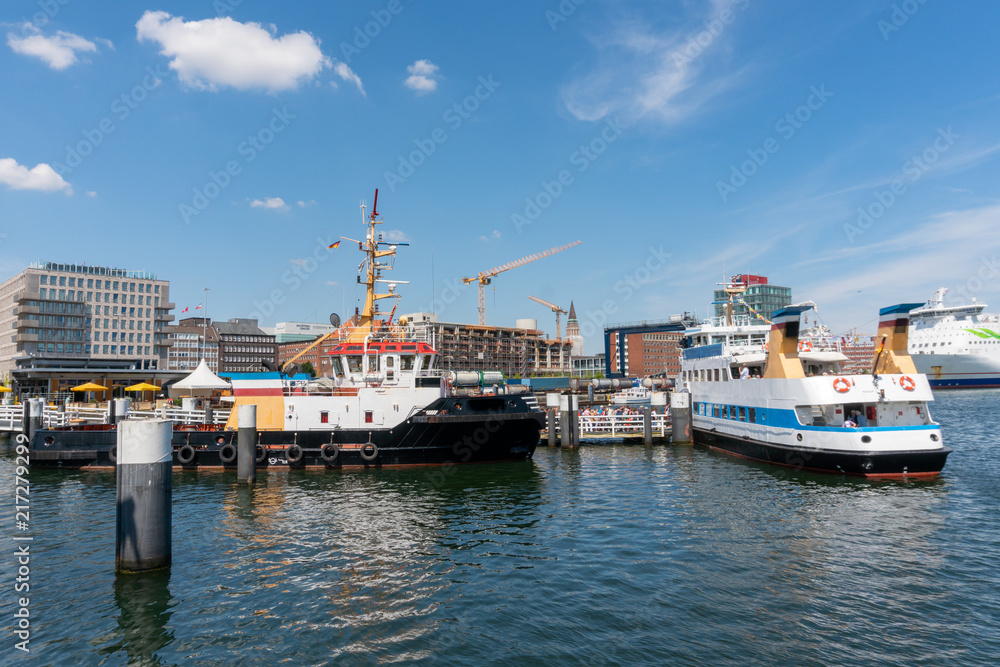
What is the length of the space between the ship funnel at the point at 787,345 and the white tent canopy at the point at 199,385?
96.6 feet

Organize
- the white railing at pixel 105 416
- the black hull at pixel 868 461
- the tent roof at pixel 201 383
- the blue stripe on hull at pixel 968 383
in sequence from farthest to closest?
the blue stripe on hull at pixel 968 383
the tent roof at pixel 201 383
the white railing at pixel 105 416
the black hull at pixel 868 461

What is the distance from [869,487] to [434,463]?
19.3 metres

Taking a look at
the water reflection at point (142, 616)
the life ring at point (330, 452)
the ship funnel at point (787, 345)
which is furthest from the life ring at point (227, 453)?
the ship funnel at point (787, 345)

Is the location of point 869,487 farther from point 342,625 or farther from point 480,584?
point 342,625

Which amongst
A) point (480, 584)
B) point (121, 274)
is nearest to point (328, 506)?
point (480, 584)

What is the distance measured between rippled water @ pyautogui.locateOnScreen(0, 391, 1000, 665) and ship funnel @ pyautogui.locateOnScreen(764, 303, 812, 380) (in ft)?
19.1

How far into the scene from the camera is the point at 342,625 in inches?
427

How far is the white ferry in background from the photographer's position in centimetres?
10650

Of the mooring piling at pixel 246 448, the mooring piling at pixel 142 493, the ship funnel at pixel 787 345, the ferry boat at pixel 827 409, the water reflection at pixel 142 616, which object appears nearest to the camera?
the water reflection at pixel 142 616

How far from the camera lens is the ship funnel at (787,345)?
2667 cm

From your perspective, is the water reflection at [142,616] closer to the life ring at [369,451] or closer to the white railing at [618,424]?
the life ring at [369,451]

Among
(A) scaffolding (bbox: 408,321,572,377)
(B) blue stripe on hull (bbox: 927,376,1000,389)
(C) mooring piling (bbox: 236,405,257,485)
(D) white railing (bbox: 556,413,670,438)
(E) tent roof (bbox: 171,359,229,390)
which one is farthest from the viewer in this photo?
(A) scaffolding (bbox: 408,321,572,377)

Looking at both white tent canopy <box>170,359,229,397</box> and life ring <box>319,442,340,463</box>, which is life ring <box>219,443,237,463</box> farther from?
life ring <box>319,442,340,463</box>

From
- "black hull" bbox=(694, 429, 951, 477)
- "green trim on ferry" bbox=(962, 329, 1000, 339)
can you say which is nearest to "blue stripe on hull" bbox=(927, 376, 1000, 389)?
"green trim on ferry" bbox=(962, 329, 1000, 339)
